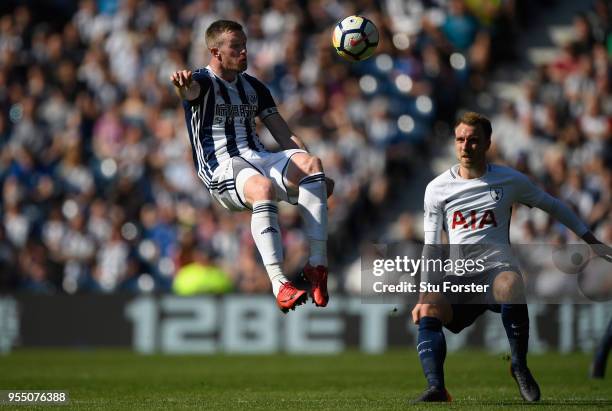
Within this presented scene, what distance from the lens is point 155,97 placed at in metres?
23.0

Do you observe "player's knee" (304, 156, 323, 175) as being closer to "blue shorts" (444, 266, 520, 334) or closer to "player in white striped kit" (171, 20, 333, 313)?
"player in white striped kit" (171, 20, 333, 313)

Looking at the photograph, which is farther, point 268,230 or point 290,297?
point 268,230

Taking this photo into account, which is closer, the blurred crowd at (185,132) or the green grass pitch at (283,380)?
the green grass pitch at (283,380)

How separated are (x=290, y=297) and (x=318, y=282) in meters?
0.27

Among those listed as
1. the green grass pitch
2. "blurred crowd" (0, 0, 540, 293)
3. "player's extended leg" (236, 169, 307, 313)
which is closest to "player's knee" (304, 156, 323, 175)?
"player's extended leg" (236, 169, 307, 313)

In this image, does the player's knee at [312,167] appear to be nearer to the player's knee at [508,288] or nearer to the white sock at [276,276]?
the white sock at [276,276]

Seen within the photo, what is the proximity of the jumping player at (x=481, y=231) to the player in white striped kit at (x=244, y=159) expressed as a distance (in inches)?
36.3

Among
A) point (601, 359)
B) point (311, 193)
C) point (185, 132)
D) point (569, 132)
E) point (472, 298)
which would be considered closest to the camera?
point (472, 298)

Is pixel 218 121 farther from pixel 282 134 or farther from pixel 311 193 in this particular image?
pixel 311 193

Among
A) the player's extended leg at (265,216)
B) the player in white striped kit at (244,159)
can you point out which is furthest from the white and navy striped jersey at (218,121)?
the player's extended leg at (265,216)

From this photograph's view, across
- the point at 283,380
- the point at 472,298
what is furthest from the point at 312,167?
the point at 283,380

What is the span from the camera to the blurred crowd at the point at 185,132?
65.1 ft

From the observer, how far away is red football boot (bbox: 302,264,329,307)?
349 inches

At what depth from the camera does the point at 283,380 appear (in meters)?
13.2
